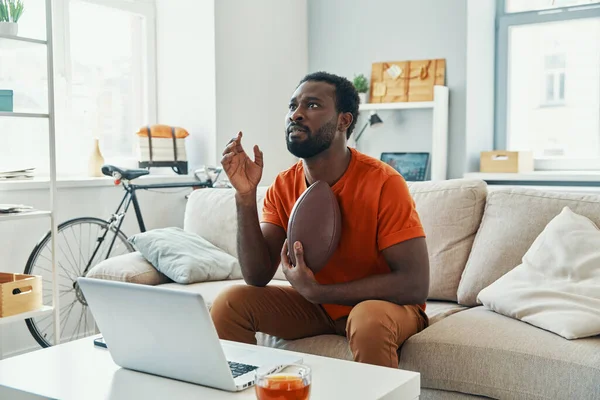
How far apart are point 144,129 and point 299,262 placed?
2219mm

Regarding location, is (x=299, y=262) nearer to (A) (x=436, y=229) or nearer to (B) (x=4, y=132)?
(A) (x=436, y=229)

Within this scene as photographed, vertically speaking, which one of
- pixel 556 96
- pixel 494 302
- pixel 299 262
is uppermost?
pixel 556 96

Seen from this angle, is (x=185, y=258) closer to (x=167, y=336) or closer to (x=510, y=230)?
(x=510, y=230)

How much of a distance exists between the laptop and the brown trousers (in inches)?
16.6

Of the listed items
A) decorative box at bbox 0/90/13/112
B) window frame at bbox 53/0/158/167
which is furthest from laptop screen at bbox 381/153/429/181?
decorative box at bbox 0/90/13/112

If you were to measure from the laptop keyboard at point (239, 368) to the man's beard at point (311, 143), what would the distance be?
2.65ft

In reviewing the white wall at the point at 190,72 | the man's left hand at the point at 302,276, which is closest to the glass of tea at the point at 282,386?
the man's left hand at the point at 302,276

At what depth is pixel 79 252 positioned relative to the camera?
3.64m

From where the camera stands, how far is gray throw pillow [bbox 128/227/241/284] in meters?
2.76

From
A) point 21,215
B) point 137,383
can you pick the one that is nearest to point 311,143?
point 137,383

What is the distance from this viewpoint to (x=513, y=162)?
4.21 meters

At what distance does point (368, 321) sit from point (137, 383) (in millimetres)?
648

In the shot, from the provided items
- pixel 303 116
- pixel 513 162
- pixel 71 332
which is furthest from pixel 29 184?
pixel 513 162

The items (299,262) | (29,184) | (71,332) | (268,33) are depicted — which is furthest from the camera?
(268,33)
